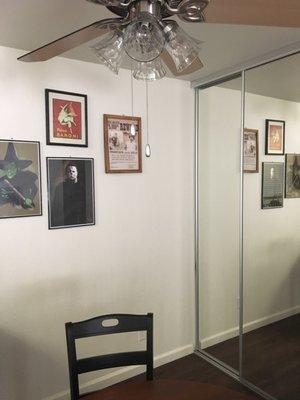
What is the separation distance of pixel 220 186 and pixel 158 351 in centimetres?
155

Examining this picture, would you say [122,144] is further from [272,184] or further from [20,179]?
[272,184]

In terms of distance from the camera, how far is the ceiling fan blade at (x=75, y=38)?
1.16 metres

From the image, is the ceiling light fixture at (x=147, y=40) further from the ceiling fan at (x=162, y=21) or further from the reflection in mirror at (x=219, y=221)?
the reflection in mirror at (x=219, y=221)

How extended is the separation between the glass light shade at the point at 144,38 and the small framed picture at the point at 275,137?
1.50 metres

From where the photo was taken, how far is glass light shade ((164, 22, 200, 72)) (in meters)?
1.19

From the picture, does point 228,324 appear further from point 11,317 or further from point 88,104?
point 88,104

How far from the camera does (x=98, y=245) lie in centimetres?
252

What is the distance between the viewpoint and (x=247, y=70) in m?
2.50

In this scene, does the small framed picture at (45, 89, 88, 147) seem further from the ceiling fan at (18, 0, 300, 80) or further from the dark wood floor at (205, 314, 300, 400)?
the dark wood floor at (205, 314, 300, 400)

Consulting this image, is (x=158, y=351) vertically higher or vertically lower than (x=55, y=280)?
lower

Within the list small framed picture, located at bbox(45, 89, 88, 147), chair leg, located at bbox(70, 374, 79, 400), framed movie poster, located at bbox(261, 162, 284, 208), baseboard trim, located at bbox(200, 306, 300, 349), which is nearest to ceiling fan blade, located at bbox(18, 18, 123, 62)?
small framed picture, located at bbox(45, 89, 88, 147)

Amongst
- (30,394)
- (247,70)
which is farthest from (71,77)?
(30,394)

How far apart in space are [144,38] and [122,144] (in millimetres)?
1483

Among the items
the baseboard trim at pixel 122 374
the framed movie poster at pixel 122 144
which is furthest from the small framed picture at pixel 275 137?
the baseboard trim at pixel 122 374
